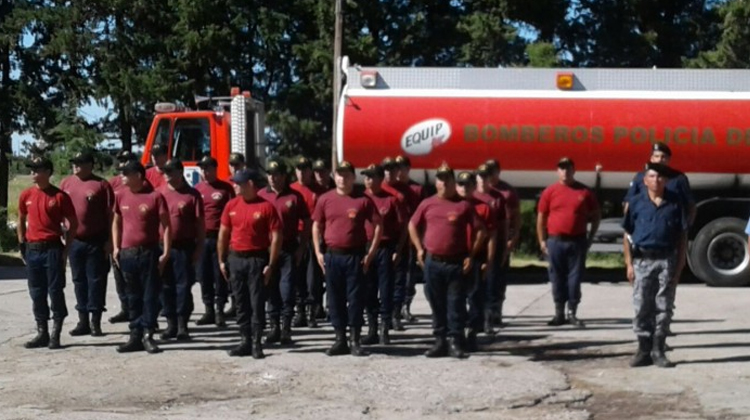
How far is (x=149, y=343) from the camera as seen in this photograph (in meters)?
12.5

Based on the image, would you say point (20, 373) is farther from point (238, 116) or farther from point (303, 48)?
point (303, 48)

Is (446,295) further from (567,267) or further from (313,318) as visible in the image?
(567,267)

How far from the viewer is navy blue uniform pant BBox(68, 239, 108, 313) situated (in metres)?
13.5

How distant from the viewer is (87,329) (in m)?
13.8

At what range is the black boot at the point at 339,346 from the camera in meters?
12.2

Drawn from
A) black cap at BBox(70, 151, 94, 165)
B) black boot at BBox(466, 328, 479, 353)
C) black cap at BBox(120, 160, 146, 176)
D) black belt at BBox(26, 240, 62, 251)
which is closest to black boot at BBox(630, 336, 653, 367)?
black boot at BBox(466, 328, 479, 353)

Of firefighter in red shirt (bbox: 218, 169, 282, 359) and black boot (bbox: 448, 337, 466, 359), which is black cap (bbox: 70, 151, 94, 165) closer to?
firefighter in red shirt (bbox: 218, 169, 282, 359)

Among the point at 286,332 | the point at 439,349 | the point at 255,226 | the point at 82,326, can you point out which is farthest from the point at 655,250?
the point at 82,326

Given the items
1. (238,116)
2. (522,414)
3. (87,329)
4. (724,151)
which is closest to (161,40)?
(238,116)

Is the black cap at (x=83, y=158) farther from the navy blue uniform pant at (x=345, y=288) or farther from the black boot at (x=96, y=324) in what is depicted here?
the navy blue uniform pant at (x=345, y=288)

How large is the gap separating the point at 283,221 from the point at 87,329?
96.7 inches

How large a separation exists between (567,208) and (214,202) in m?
3.73

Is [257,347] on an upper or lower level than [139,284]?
lower

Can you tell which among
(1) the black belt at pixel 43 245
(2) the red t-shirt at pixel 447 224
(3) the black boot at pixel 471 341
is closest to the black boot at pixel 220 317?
(1) the black belt at pixel 43 245
